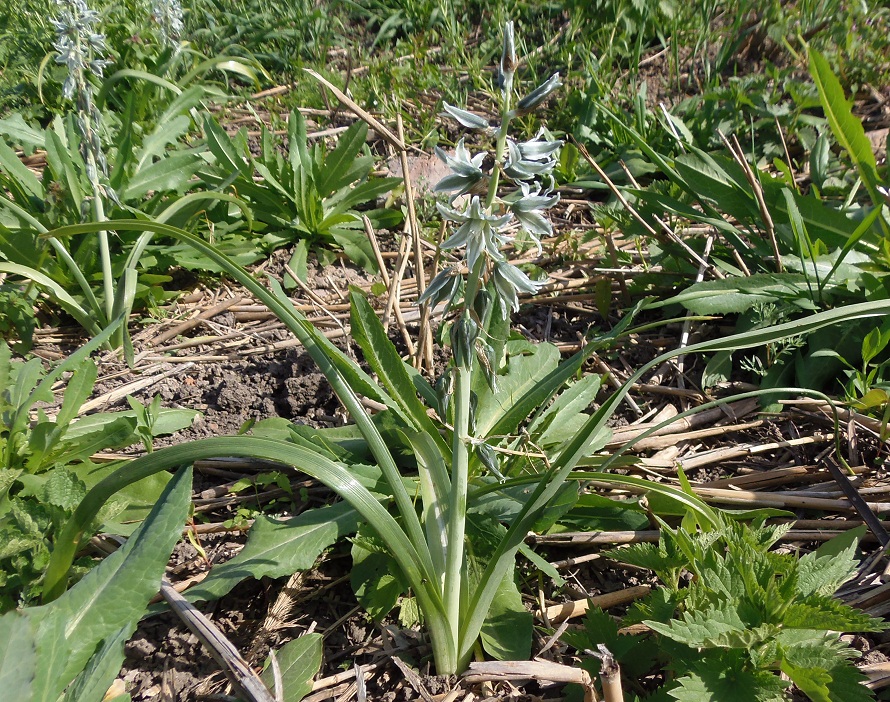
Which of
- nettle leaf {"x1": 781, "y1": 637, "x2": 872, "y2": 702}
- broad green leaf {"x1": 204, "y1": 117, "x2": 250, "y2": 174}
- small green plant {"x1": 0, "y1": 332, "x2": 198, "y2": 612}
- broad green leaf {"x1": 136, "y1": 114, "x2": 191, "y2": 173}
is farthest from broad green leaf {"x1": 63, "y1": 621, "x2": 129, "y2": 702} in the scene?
broad green leaf {"x1": 136, "y1": 114, "x2": 191, "y2": 173}

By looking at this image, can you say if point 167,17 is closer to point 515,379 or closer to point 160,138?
point 160,138

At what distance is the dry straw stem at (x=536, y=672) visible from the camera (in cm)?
149

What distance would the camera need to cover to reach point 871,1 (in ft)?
14.6

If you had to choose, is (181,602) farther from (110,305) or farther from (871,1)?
(871,1)

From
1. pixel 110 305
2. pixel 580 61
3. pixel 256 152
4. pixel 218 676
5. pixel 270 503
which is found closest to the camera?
pixel 218 676

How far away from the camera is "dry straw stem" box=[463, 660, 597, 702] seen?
1.49 m

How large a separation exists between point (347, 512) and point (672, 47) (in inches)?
144

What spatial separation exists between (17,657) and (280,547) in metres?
0.63

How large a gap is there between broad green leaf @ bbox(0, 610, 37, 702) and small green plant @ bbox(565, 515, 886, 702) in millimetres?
1059

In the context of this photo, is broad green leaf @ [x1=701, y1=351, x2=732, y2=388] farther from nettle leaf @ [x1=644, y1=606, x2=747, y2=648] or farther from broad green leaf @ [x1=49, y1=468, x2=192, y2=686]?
broad green leaf @ [x1=49, y1=468, x2=192, y2=686]

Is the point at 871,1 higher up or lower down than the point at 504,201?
higher up

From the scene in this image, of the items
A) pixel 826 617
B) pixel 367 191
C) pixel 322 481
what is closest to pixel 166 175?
pixel 367 191

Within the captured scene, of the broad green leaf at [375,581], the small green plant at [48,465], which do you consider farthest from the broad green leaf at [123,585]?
the broad green leaf at [375,581]

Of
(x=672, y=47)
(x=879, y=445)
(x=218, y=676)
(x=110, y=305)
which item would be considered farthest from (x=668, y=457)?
(x=672, y=47)
